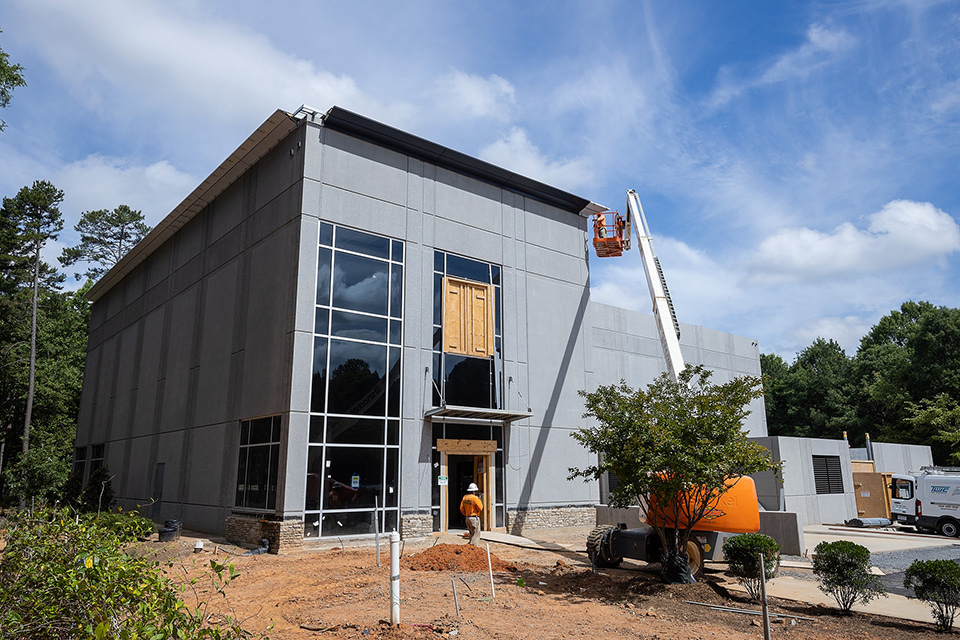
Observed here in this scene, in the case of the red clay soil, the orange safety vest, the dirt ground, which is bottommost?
the dirt ground

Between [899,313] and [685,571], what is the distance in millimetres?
62835

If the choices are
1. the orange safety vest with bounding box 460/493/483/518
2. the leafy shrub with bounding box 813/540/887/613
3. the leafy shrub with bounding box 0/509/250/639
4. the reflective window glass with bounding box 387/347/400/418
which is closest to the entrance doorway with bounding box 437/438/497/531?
the reflective window glass with bounding box 387/347/400/418

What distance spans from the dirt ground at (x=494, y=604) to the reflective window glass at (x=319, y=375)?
457cm

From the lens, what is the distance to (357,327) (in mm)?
19828

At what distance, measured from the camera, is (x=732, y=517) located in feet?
46.8

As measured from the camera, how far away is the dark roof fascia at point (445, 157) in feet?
67.5

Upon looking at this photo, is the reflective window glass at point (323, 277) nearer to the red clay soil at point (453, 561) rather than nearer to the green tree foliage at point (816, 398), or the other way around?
the red clay soil at point (453, 561)

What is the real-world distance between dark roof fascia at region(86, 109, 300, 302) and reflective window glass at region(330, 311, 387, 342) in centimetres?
636

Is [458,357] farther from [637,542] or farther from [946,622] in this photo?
[946,622]

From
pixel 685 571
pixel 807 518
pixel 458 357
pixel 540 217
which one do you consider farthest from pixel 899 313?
pixel 685 571

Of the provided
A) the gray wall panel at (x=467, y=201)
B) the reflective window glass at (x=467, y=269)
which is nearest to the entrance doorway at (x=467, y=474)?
the reflective window glass at (x=467, y=269)

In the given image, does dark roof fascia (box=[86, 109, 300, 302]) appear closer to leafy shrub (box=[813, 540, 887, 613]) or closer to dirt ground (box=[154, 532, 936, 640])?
dirt ground (box=[154, 532, 936, 640])

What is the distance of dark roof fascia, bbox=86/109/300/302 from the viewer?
67.5 ft

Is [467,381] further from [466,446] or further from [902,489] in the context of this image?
[902,489]
